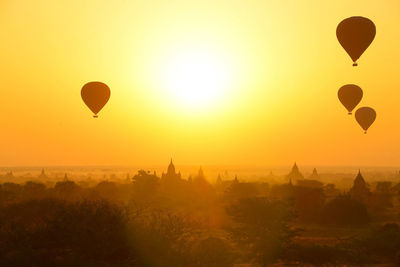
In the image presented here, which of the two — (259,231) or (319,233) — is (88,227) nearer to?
(259,231)

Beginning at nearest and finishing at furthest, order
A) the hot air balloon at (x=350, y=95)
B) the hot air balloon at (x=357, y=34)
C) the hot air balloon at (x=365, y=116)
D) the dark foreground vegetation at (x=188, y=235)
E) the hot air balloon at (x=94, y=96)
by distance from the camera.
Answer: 1. the dark foreground vegetation at (x=188, y=235)
2. the hot air balloon at (x=357, y=34)
3. the hot air balloon at (x=94, y=96)
4. the hot air balloon at (x=350, y=95)
5. the hot air balloon at (x=365, y=116)

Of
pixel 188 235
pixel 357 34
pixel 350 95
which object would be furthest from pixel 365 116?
pixel 188 235

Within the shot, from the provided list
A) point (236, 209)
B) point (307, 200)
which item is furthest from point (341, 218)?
point (236, 209)

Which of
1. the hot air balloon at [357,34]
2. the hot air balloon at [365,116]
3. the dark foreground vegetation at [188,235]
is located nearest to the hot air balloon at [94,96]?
the dark foreground vegetation at [188,235]

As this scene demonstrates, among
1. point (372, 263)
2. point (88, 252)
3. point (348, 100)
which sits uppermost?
point (348, 100)

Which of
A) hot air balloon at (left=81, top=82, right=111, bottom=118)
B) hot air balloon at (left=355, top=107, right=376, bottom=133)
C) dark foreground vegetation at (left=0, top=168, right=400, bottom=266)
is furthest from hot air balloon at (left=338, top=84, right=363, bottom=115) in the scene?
hot air balloon at (left=81, top=82, right=111, bottom=118)

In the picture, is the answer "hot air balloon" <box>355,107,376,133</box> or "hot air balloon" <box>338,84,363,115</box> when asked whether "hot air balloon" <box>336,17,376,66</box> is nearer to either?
"hot air balloon" <box>338,84,363,115</box>

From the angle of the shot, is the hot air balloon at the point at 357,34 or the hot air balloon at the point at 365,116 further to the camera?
the hot air balloon at the point at 365,116

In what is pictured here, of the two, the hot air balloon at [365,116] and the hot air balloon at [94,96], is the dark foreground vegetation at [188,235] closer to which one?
the hot air balloon at [365,116]
